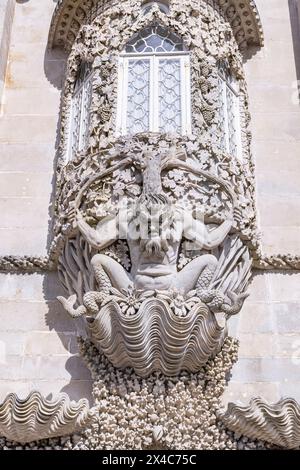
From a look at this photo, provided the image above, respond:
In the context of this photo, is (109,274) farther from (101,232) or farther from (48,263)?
(48,263)

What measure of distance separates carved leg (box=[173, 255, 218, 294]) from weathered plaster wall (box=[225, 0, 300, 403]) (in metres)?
0.80

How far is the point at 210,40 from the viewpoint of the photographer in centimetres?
874

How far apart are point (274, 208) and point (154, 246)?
7.27 feet

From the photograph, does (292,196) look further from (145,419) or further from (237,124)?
(145,419)

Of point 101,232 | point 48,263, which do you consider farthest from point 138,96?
point 48,263

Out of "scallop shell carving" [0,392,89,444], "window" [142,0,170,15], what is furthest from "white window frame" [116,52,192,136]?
"scallop shell carving" [0,392,89,444]

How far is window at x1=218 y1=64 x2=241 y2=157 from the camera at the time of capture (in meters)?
8.28

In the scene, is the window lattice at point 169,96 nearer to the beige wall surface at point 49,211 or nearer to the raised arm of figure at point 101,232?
the beige wall surface at point 49,211

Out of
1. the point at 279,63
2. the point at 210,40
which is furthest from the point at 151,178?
the point at 279,63

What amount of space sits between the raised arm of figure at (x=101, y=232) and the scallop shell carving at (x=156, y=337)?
722 millimetres

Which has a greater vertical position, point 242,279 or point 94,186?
point 94,186

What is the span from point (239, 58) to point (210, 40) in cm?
65

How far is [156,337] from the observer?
6.74 m

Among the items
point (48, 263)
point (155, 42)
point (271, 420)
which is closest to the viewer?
point (271, 420)
